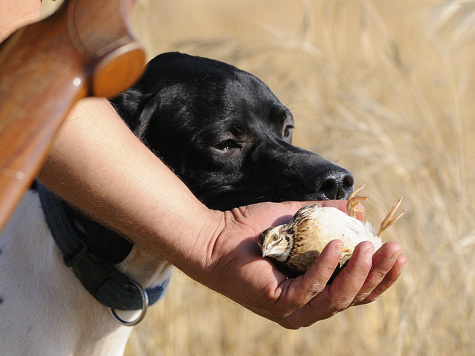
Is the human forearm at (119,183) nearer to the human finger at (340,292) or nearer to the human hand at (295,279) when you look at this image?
the human hand at (295,279)

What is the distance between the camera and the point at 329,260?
138cm

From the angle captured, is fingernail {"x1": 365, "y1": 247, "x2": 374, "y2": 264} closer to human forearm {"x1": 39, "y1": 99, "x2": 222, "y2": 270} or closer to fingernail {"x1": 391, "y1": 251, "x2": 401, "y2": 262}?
fingernail {"x1": 391, "y1": 251, "x2": 401, "y2": 262}

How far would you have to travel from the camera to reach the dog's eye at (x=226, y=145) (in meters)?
2.28

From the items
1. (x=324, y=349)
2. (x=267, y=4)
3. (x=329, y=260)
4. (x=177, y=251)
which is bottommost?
(x=267, y=4)

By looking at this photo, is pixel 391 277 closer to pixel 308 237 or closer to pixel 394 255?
pixel 394 255

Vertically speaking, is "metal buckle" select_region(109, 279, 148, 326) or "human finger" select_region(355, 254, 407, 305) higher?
"human finger" select_region(355, 254, 407, 305)

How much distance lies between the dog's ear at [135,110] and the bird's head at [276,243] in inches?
36.1

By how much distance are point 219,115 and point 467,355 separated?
63.6 inches

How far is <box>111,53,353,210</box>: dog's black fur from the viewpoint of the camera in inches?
86.8

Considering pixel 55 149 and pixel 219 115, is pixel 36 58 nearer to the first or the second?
pixel 55 149

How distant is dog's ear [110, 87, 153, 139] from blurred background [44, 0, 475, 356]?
0.74 metres

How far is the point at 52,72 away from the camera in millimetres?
857

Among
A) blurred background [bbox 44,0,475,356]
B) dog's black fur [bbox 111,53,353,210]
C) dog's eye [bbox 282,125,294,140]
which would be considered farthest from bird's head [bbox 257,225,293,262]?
blurred background [bbox 44,0,475,356]

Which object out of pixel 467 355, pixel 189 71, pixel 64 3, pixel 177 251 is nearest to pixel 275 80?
pixel 189 71
